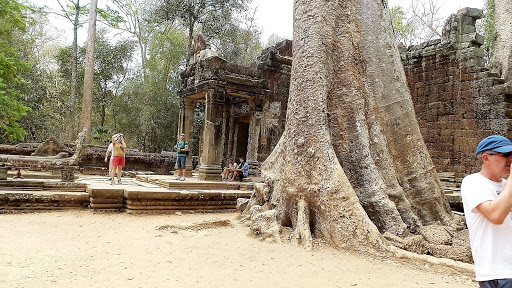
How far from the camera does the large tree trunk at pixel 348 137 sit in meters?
4.05

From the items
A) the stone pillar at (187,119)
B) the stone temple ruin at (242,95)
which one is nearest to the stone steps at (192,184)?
the stone temple ruin at (242,95)

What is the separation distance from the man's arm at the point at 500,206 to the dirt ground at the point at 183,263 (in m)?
1.44

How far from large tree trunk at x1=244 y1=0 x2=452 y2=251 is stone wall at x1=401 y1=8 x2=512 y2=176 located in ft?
18.6

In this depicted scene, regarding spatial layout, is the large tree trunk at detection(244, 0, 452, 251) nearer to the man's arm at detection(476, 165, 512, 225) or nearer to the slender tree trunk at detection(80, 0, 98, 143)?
the man's arm at detection(476, 165, 512, 225)

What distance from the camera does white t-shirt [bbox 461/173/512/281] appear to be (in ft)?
5.01

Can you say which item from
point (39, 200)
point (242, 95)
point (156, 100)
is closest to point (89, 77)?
point (156, 100)

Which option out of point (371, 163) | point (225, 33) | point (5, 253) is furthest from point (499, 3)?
point (225, 33)

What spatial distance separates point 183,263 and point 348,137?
2.47m

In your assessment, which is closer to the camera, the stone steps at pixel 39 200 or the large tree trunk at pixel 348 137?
the large tree trunk at pixel 348 137

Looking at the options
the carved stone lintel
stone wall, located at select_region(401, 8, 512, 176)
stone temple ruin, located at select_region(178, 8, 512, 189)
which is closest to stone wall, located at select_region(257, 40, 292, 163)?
stone temple ruin, located at select_region(178, 8, 512, 189)

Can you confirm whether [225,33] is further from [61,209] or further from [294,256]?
[294,256]

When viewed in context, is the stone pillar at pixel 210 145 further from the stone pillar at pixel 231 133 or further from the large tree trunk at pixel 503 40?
the large tree trunk at pixel 503 40

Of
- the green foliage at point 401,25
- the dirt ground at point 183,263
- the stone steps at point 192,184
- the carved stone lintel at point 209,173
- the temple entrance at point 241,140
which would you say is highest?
the green foliage at point 401,25

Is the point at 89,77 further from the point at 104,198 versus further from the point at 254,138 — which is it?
the point at 104,198
